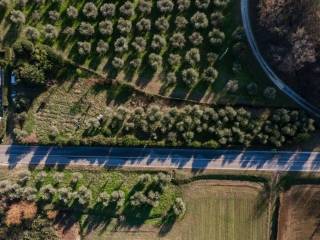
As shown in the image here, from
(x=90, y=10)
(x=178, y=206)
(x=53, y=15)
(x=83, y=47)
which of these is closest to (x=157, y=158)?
(x=178, y=206)

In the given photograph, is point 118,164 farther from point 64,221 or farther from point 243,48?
point 243,48

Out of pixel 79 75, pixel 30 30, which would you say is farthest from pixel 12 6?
pixel 79 75

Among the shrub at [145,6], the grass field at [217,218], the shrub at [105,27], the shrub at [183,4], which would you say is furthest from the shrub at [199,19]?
the grass field at [217,218]

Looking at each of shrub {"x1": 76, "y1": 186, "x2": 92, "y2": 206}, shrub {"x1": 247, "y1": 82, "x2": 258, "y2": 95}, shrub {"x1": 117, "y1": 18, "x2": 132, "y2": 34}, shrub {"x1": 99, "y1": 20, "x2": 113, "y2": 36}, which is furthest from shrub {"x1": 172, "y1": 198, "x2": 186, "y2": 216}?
shrub {"x1": 99, "y1": 20, "x2": 113, "y2": 36}

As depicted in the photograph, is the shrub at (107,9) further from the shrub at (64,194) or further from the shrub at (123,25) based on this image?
the shrub at (64,194)

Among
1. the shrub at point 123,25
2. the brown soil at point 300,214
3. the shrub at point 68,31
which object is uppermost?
the shrub at point 123,25

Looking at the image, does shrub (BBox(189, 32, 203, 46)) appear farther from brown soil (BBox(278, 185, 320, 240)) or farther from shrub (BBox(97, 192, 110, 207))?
brown soil (BBox(278, 185, 320, 240))
